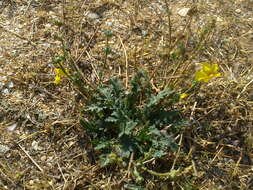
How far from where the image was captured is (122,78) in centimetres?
273

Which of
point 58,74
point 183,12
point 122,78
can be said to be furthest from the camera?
point 183,12

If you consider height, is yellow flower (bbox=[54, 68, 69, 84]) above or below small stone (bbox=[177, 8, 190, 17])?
below

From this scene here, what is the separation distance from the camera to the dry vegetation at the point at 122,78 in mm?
2379

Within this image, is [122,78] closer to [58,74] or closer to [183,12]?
[58,74]

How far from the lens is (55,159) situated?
7.91 feet

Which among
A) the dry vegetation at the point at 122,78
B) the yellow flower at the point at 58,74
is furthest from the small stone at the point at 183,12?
the yellow flower at the point at 58,74

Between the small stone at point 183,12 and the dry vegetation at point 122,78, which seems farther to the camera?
the small stone at point 183,12

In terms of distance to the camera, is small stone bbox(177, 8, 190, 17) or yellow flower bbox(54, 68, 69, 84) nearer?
yellow flower bbox(54, 68, 69, 84)

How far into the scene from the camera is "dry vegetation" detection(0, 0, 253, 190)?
2379mm

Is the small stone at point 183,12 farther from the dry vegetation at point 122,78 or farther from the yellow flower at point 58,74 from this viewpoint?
the yellow flower at point 58,74

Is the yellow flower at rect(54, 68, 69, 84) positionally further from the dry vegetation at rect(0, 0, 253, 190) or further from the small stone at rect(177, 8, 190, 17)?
the small stone at rect(177, 8, 190, 17)

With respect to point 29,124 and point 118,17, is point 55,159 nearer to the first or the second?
point 29,124

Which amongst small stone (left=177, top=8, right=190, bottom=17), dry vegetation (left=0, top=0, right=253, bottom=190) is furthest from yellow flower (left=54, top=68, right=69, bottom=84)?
small stone (left=177, top=8, right=190, bottom=17)

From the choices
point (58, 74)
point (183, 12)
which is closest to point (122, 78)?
point (58, 74)
